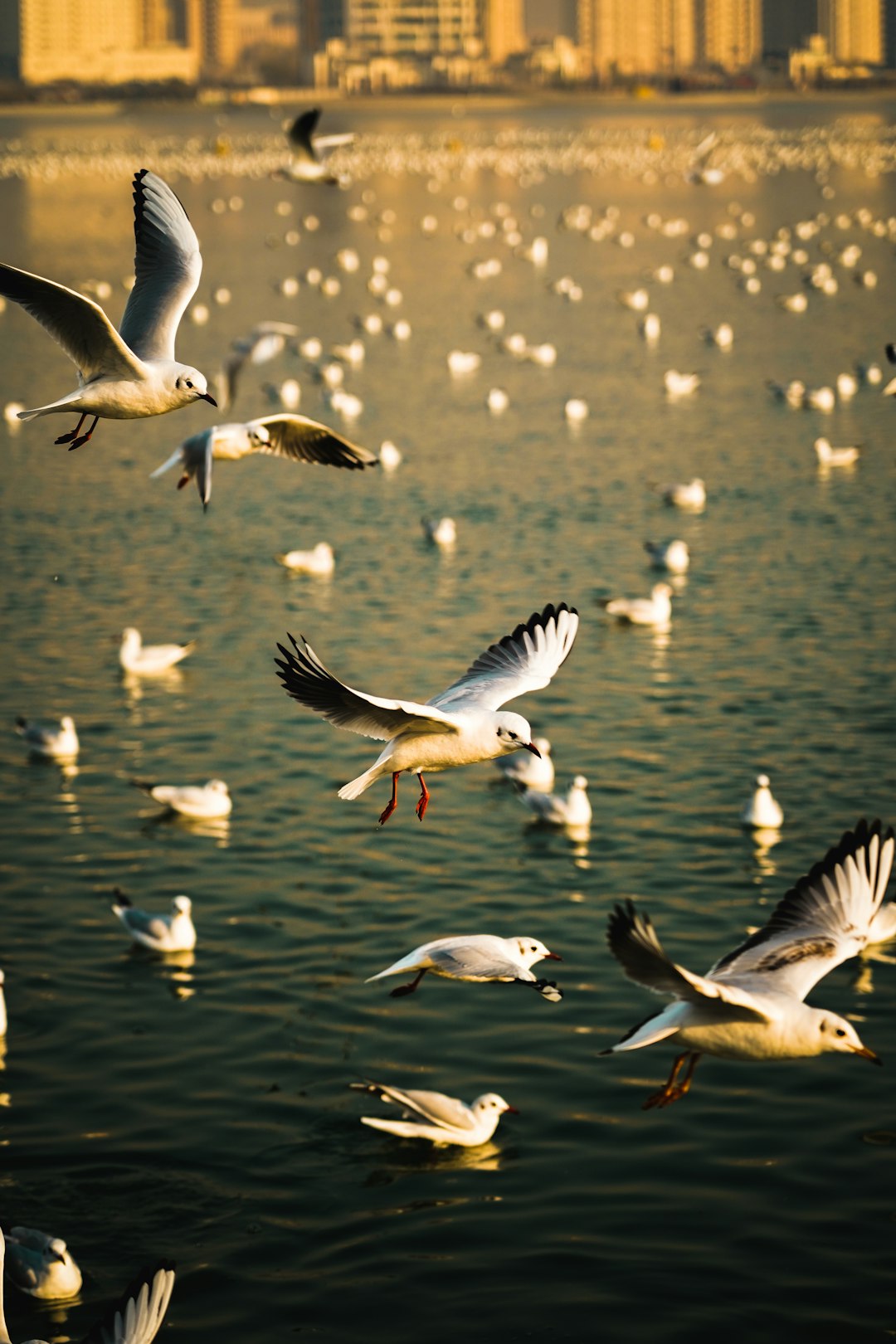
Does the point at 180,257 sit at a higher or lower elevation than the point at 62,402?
higher

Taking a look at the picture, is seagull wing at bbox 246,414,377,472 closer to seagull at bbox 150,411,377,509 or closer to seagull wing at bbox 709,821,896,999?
seagull at bbox 150,411,377,509

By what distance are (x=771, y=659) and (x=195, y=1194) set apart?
1270 centimetres

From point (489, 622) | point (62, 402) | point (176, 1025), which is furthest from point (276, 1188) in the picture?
Result: point (489, 622)

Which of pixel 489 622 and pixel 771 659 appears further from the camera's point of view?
pixel 489 622

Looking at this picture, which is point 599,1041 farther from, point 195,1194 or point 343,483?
point 343,483

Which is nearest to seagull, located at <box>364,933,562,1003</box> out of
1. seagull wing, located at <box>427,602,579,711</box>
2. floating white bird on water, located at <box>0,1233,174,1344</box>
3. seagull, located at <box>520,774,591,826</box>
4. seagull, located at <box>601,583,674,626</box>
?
seagull wing, located at <box>427,602,579,711</box>

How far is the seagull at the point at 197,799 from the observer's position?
19.0 metres

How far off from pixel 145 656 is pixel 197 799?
197 inches

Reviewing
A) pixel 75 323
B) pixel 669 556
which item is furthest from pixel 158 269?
pixel 669 556

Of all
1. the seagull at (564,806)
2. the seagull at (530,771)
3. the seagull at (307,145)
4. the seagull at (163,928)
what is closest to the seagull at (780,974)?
the seagull at (163,928)

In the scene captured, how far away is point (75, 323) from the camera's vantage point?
9688mm

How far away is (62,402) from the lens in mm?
9719

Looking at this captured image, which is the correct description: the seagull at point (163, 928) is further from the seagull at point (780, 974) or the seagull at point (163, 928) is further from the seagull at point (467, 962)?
the seagull at point (780, 974)

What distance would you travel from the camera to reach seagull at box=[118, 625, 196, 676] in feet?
77.6
